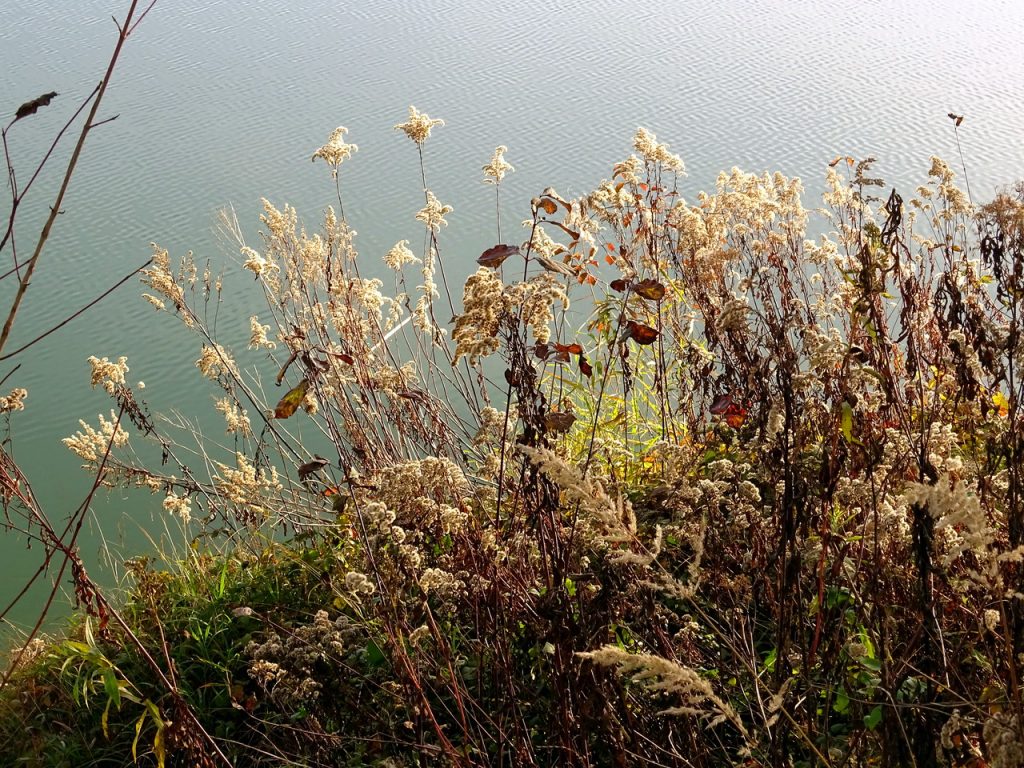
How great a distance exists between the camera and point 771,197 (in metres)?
4.61

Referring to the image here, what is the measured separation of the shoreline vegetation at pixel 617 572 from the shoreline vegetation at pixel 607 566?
0.05 ft

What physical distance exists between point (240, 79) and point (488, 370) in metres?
7.00

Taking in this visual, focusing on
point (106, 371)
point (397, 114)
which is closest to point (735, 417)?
point (106, 371)

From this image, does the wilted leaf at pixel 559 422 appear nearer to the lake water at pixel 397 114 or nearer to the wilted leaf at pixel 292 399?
the wilted leaf at pixel 292 399

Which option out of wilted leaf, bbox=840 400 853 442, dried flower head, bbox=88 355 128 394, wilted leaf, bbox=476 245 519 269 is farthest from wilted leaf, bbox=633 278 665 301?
dried flower head, bbox=88 355 128 394

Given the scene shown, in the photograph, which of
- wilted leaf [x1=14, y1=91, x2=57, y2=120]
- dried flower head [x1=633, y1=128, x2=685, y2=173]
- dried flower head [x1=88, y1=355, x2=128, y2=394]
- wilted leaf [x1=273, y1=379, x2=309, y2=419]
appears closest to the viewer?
wilted leaf [x1=14, y1=91, x2=57, y2=120]

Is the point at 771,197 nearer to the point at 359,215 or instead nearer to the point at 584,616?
the point at 584,616

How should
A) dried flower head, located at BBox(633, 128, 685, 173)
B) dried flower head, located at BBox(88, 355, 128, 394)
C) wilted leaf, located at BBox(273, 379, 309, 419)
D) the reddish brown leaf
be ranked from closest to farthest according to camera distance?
1. wilted leaf, located at BBox(273, 379, 309, 419)
2. the reddish brown leaf
3. dried flower head, located at BBox(88, 355, 128, 394)
4. dried flower head, located at BBox(633, 128, 685, 173)

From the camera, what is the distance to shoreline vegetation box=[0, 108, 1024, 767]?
178cm

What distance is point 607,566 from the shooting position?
6.32 ft

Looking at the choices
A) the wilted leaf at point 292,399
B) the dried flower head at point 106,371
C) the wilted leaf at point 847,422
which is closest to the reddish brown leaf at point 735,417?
the wilted leaf at point 847,422

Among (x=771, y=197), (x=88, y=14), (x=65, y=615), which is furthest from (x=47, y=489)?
(x=88, y=14)

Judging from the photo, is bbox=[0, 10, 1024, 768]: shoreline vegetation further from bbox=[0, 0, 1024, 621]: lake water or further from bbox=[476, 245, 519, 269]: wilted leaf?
bbox=[0, 0, 1024, 621]: lake water

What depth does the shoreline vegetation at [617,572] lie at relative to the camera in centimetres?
178
